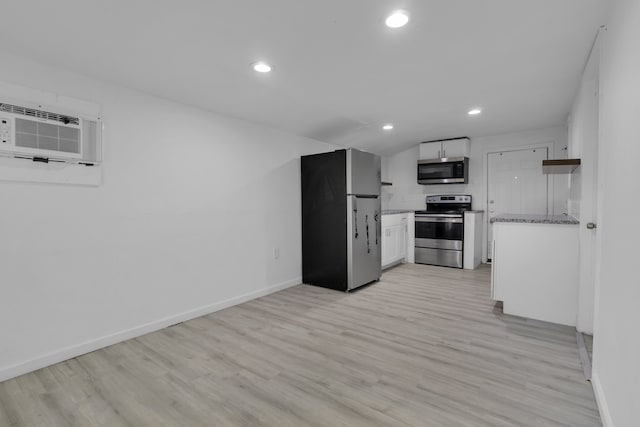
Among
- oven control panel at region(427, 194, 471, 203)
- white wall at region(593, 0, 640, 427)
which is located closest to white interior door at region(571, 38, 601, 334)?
white wall at region(593, 0, 640, 427)

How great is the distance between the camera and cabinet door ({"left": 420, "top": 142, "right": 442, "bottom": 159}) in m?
5.66

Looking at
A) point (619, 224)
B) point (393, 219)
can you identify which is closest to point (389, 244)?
point (393, 219)

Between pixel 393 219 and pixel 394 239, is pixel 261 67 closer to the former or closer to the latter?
pixel 393 219

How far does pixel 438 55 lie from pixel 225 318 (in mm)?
2981

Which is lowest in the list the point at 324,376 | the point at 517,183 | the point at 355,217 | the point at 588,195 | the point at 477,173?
the point at 324,376

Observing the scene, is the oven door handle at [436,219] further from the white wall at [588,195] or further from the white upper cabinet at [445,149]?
the white wall at [588,195]

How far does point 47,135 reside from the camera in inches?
87.3

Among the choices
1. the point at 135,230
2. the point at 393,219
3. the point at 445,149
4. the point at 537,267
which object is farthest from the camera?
the point at 445,149

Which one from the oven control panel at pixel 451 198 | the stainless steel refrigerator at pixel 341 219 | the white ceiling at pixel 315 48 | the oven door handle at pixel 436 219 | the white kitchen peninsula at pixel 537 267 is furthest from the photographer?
the oven control panel at pixel 451 198

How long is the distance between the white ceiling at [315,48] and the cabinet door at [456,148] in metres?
1.82

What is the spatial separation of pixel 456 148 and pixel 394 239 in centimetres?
194

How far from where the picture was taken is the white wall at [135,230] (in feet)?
7.02

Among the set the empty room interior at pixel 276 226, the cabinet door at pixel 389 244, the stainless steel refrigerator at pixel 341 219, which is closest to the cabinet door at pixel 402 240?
the cabinet door at pixel 389 244

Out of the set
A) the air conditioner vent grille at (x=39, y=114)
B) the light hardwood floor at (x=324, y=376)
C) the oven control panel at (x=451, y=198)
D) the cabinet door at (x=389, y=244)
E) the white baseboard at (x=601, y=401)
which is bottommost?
the light hardwood floor at (x=324, y=376)
